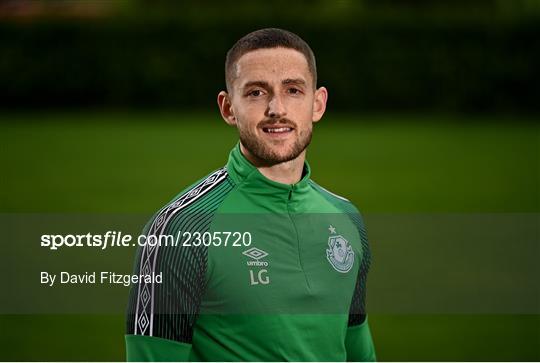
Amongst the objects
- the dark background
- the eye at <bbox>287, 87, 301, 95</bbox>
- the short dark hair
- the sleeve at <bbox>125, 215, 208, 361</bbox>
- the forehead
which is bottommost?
the sleeve at <bbox>125, 215, 208, 361</bbox>

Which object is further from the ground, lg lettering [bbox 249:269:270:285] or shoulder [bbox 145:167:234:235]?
shoulder [bbox 145:167:234:235]

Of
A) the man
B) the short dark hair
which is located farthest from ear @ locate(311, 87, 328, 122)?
the short dark hair

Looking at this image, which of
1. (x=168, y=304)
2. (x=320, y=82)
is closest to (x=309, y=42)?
(x=320, y=82)

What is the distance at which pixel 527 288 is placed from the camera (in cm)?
787

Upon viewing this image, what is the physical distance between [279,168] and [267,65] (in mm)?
354

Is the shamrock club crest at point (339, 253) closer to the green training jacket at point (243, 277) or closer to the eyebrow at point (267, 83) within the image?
the green training jacket at point (243, 277)

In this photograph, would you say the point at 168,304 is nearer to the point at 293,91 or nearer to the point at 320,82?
the point at 293,91

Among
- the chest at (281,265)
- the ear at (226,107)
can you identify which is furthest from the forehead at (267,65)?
the chest at (281,265)

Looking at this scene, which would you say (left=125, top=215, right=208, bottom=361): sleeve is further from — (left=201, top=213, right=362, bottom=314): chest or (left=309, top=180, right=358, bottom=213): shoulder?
(left=309, top=180, right=358, bottom=213): shoulder

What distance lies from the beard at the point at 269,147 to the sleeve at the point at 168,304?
37cm

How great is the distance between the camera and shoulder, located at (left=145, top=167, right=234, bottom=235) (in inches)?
111

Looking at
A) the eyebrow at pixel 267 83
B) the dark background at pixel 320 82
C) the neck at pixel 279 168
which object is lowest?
the neck at pixel 279 168

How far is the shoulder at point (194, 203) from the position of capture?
2.82m

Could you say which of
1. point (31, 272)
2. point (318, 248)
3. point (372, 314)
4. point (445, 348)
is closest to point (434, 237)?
point (372, 314)
